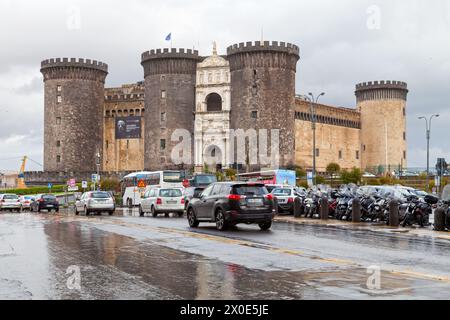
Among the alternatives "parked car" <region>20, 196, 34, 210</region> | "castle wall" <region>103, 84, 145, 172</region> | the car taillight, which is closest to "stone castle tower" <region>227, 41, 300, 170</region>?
"castle wall" <region>103, 84, 145, 172</region>

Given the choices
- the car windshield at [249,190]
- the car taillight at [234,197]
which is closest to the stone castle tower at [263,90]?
the car windshield at [249,190]

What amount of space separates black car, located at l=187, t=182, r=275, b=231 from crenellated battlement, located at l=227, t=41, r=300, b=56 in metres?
63.2

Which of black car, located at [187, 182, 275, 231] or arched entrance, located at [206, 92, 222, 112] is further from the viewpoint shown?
arched entrance, located at [206, 92, 222, 112]

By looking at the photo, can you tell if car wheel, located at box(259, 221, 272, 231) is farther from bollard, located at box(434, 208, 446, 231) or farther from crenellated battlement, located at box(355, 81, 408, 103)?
crenellated battlement, located at box(355, 81, 408, 103)

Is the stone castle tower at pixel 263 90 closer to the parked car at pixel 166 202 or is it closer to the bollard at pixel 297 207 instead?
the parked car at pixel 166 202

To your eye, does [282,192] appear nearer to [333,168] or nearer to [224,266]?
[224,266]

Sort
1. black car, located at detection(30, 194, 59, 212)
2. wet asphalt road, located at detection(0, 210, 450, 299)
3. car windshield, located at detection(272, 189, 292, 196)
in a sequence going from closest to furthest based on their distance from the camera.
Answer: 1. wet asphalt road, located at detection(0, 210, 450, 299)
2. car windshield, located at detection(272, 189, 292, 196)
3. black car, located at detection(30, 194, 59, 212)

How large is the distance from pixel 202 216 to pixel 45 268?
10.7 meters

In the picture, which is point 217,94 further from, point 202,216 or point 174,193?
point 202,216

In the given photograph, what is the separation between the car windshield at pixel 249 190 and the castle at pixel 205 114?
60.3m

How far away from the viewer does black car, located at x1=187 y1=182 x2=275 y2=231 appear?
20594 mm

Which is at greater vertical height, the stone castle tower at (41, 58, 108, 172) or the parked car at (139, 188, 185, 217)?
the stone castle tower at (41, 58, 108, 172)

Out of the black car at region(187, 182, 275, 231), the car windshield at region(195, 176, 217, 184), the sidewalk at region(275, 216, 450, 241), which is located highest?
the car windshield at region(195, 176, 217, 184)

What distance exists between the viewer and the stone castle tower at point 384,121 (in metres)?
103
